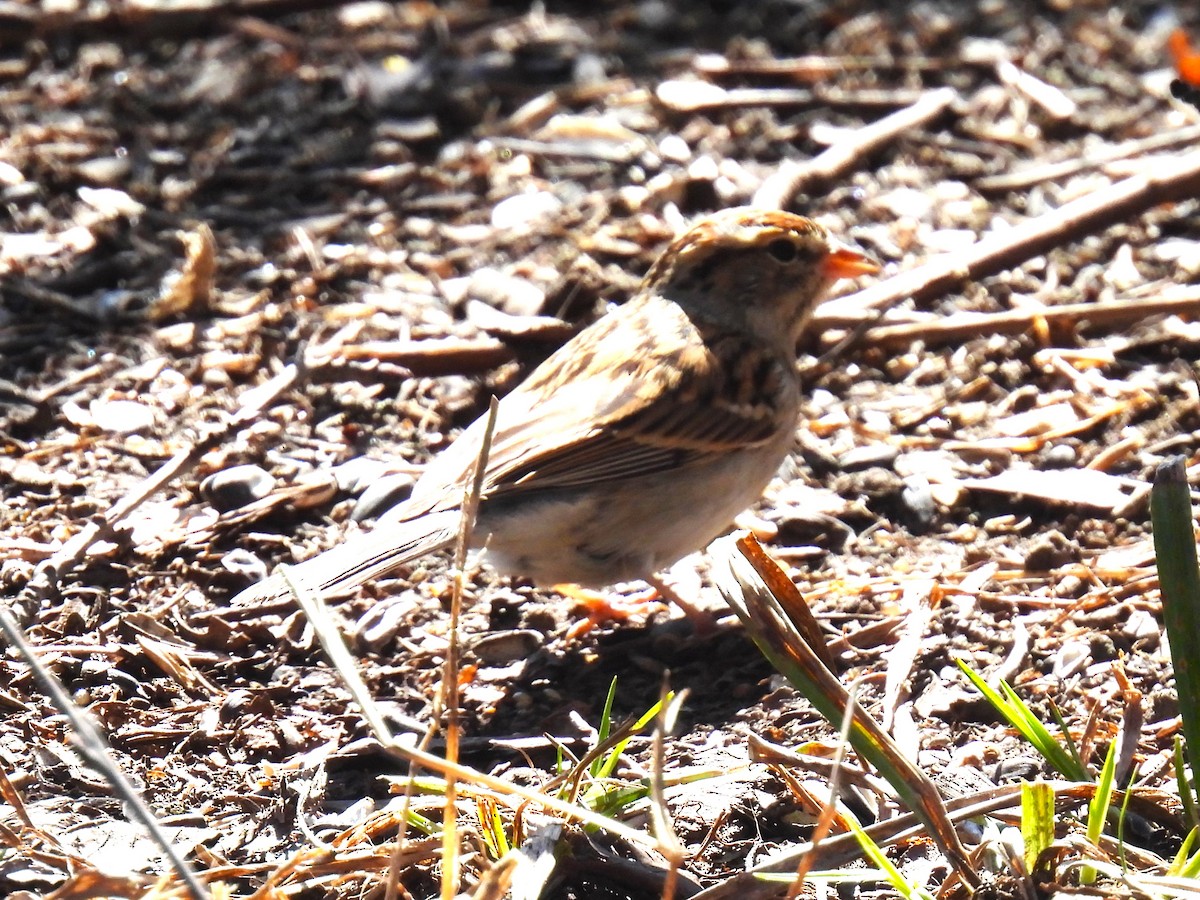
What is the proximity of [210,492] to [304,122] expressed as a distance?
7.61 feet

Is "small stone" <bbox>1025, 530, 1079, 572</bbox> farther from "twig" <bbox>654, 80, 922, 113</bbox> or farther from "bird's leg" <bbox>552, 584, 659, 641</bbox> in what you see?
"twig" <bbox>654, 80, 922, 113</bbox>

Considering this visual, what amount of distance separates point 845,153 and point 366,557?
3.05 meters

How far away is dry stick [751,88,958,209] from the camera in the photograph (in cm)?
544

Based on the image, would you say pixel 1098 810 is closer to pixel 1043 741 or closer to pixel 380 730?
pixel 1043 741

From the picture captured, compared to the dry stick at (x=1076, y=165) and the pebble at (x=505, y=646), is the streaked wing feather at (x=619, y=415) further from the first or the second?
the dry stick at (x=1076, y=165)

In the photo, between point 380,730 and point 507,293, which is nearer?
point 380,730

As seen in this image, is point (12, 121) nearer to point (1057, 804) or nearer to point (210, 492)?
point (210, 492)

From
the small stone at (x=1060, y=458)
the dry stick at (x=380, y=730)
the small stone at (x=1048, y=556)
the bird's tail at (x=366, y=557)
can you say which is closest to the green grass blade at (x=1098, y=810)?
the dry stick at (x=380, y=730)

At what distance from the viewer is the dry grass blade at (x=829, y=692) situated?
238cm

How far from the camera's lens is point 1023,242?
201 inches

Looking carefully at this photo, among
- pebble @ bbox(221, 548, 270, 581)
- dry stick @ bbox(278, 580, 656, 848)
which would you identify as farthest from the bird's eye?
dry stick @ bbox(278, 580, 656, 848)

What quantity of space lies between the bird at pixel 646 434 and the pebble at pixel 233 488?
330 mm

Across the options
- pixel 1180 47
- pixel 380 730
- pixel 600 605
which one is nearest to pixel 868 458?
pixel 600 605

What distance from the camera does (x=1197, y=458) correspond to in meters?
4.05
